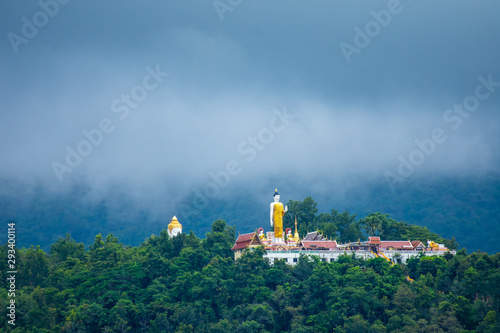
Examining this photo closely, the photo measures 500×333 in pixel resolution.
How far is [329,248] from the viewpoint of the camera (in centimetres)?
4819

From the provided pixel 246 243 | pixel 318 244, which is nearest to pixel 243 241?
pixel 246 243

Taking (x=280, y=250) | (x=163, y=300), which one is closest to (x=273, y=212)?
(x=280, y=250)

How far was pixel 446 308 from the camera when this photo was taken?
4050cm

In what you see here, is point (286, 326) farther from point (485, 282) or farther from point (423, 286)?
point (485, 282)

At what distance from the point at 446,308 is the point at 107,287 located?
19874 mm

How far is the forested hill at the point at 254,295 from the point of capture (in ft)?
135

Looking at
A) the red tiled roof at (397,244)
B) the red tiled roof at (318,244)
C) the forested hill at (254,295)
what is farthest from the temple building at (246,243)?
the red tiled roof at (397,244)

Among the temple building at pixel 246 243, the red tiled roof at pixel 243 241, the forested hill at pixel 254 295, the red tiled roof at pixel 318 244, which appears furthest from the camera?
the red tiled roof at pixel 318 244

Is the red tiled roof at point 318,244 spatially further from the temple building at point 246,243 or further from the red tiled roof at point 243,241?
the red tiled roof at point 243,241

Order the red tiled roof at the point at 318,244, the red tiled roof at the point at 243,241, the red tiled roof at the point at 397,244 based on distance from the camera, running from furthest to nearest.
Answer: the red tiled roof at the point at 397,244, the red tiled roof at the point at 318,244, the red tiled roof at the point at 243,241

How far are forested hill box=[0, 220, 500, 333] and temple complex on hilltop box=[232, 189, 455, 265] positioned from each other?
0.95 meters

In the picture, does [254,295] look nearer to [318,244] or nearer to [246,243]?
[246,243]

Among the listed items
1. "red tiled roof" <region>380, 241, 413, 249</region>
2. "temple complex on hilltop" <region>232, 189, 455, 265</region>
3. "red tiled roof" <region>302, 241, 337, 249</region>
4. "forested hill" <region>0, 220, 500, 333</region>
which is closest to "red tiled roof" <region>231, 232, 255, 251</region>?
"temple complex on hilltop" <region>232, 189, 455, 265</region>

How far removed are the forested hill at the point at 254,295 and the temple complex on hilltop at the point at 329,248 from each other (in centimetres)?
95
